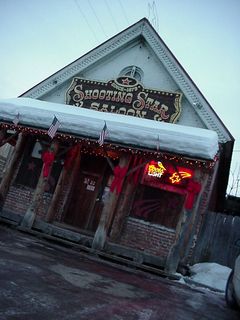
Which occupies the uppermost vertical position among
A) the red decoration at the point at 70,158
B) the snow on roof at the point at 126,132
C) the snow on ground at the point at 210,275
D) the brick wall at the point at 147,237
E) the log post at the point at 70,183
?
the snow on roof at the point at 126,132

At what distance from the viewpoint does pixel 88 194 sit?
13727 millimetres

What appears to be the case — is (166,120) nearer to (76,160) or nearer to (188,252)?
(76,160)

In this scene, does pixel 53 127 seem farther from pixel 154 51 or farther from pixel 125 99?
pixel 154 51

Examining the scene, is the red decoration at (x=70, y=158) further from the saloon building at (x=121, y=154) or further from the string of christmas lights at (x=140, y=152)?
the string of christmas lights at (x=140, y=152)

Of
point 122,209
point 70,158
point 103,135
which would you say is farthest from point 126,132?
point 70,158

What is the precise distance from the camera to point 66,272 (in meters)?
6.26

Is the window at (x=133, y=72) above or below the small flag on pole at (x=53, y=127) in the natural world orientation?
above

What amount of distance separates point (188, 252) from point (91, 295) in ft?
23.4

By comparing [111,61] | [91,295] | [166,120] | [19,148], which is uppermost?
[111,61]

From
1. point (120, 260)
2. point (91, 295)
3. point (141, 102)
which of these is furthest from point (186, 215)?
point (141, 102)

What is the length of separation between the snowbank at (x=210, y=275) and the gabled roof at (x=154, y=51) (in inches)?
201

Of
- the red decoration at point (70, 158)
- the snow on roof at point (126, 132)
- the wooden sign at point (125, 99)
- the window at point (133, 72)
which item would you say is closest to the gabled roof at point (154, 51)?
the wooden sign at point (125, 99)

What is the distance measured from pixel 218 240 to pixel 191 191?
12.2ft

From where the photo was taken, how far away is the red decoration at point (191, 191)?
365 inches
